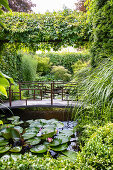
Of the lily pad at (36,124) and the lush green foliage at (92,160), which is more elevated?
the lush green foliage at (92,160)

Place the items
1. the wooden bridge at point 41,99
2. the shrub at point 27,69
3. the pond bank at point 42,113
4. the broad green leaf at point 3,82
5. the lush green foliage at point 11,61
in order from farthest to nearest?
the shrub at point 27,69, the lush green foliage at point 11,61, the wooden bridge at point 41,99, the pond bank at point 42,113, the broad green leaf at point 3,82

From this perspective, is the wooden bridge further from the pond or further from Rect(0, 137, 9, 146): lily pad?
Rect(0, 137, 9, 146): lily pad

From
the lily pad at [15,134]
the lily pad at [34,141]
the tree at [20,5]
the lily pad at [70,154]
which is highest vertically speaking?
the tree at [20,5]

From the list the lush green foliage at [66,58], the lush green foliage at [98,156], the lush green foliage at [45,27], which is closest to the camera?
the lush green foliage at [98,156]

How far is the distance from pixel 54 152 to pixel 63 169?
1.07 m

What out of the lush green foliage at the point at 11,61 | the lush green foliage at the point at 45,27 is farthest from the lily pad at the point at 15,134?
the lush green foliage at the point at 11,61

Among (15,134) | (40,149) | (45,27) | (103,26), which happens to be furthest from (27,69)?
(40,149)

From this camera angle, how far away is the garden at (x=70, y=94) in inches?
43.1

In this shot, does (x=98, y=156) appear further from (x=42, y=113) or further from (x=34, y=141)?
(x=42, y=113)

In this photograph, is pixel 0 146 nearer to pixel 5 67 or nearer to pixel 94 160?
pixel 94 160

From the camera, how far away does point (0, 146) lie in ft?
6.54

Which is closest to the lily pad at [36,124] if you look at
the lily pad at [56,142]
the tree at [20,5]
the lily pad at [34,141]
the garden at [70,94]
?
the garden at [70,94]

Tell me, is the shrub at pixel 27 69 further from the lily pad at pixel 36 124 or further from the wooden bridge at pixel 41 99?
the lily pad at pixel 36 124

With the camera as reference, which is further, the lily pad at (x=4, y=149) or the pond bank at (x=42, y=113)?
the pond bank at (x=42, y=113)
